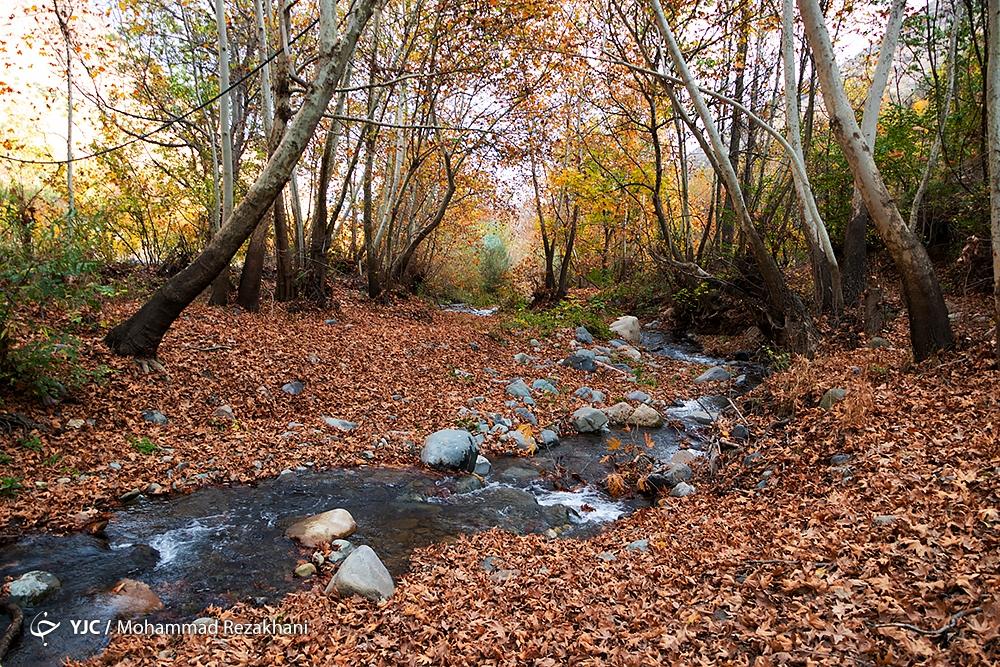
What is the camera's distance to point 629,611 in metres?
3.23

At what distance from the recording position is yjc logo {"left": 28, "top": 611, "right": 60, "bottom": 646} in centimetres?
322

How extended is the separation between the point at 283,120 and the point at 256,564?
725 centimetres

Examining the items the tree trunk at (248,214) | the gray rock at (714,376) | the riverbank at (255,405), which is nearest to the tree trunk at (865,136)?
the gray rock at (714,376)

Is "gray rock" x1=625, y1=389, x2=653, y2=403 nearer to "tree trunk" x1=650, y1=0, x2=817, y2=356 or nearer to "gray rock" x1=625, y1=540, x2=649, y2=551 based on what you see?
"tree trunk" x1=650, y1=0, x2=817, y2=356

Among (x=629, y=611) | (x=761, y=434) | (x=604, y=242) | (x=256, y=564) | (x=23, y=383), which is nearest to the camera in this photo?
(x=629, y=611)

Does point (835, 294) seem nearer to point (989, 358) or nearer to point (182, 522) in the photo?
point (989, 358)

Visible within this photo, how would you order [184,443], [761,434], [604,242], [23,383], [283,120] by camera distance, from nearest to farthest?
[23,383], [184,443], [761,434], [283,120], [604,242]

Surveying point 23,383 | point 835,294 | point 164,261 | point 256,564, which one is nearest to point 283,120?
point 23,383

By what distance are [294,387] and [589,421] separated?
424cm

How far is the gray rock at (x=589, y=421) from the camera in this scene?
8.03m

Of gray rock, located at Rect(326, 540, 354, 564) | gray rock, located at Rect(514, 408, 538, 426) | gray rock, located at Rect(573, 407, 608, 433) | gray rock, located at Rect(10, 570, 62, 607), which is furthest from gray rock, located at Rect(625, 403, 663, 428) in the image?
gray rock, located at Rect(10, 570, 62, 607)

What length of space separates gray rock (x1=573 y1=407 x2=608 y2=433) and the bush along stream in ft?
0.07

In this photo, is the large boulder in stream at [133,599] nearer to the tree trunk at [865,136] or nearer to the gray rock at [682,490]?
the gray rock at [682,490]

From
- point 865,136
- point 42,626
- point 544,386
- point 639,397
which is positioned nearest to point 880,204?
point 865,136
